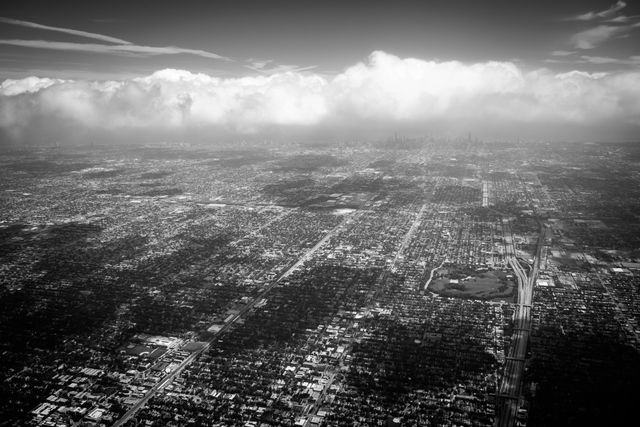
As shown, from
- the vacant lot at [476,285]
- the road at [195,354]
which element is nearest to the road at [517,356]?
the vacant lot at [476,285]

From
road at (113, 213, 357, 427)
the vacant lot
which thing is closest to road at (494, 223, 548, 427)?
the vacant lot

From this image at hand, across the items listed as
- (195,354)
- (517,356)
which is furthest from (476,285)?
(195,354)

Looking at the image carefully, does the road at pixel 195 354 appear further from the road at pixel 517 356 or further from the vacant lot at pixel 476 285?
the road at pixel 517 356

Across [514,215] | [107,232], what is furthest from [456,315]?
[107,232]

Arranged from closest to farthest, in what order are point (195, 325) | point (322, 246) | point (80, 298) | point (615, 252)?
1. point (195, 325)
2. point (80, 298)
3. point (615, 252)
4. point (322, 246)

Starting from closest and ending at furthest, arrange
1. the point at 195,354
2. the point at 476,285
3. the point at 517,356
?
1. the point at 517,356
2. the point at 195,354
3. the point at 476,285

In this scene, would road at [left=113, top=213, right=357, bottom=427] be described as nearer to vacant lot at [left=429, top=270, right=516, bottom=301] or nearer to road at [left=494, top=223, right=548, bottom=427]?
vacant lot at [left=429, top=270, right=516, bottom=301]

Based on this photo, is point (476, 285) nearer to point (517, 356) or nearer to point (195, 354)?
point (517, 356)

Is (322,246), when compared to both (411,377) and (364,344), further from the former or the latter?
(411,377)
